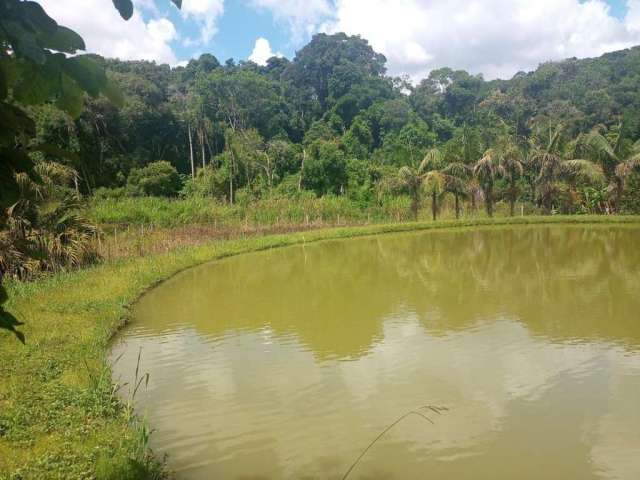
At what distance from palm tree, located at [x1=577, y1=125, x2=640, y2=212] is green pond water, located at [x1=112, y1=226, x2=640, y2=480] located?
41.8ft

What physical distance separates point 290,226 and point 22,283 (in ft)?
40.1

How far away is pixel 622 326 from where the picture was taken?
266 inches

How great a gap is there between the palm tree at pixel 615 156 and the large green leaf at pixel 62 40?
79.1 feet

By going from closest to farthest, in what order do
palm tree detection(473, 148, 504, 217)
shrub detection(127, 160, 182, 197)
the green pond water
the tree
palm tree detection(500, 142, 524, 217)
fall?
the green pond water, the tree, palm tree detection(473, 148, 504, 217), palm tree detection(500, 142, 524, 217), shrub detection(127, 160, 182, 197)

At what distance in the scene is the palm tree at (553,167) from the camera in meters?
22.3

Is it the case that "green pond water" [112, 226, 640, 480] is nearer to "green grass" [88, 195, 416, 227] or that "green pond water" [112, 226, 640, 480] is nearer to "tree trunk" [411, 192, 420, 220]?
"green grass" [88, 195, 416, 227]

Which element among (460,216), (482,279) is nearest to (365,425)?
(482,279)

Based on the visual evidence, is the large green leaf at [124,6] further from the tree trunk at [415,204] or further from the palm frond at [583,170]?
the palm frond at [583,170]

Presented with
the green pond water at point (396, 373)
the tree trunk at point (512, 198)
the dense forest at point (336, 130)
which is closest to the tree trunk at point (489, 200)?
the dense forest at point (336, 130)

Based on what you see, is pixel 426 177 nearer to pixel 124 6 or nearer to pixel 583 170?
Answer: pixel 583 170

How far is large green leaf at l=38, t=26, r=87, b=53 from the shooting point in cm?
103

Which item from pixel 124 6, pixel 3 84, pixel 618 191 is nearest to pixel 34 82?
pixel 3 84

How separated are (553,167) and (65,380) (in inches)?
882

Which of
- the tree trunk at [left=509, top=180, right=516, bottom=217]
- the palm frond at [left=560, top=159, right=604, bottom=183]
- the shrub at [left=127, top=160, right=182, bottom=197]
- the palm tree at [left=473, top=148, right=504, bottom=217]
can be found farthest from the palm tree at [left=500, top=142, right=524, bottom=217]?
the shrub at [left=127, top=160, right=182, bottom=197]
